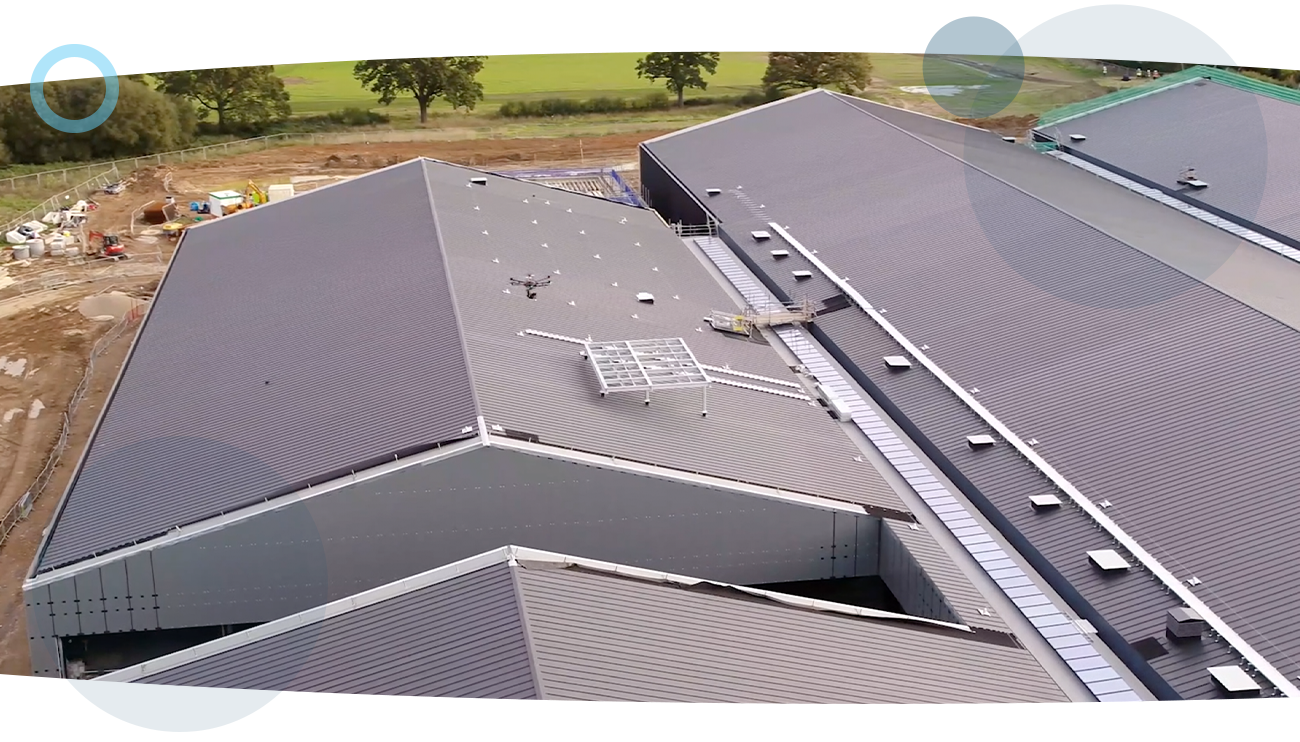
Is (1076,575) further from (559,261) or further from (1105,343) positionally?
(559,261)

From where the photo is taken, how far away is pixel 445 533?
22.4m

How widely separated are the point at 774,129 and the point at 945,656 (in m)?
33.8

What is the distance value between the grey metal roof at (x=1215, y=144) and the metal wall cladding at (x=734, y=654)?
23.3 metres

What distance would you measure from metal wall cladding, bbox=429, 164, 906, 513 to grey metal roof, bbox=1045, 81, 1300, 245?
1685cm

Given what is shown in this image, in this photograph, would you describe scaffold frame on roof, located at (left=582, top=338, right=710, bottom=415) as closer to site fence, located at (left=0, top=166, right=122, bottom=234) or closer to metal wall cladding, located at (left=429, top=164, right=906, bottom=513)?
metal wall cladding, located at (left=429, top=164, right=906, bottom=513)

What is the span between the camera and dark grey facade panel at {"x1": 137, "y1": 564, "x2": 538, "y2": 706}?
54.7 ft

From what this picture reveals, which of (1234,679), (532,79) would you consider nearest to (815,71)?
(532,79)

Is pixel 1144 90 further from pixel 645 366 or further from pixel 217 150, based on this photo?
pixel 217 150

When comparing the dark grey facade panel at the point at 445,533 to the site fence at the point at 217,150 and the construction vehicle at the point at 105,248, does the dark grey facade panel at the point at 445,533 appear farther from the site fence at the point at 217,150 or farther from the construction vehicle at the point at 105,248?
the site fence at the point at 217,150

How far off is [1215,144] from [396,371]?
3172 cm

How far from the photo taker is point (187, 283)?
115ft

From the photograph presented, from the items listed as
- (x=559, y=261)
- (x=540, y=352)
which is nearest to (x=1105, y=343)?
(x=540, y=352)

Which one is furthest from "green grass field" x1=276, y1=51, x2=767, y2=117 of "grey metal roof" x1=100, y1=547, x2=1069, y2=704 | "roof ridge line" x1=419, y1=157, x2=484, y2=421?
"grey metal roof" x1=100, y1=547, x2=1069, y2=704

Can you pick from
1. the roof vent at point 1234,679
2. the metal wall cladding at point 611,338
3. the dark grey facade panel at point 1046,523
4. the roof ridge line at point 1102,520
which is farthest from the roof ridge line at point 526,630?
the roof ridge line at point 1102,520
